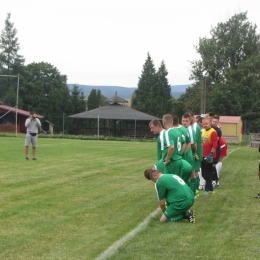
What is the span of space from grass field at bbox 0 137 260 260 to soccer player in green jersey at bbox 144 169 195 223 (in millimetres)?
153

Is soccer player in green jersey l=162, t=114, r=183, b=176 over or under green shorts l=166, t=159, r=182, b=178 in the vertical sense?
over

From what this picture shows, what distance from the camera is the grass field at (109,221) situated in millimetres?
6414

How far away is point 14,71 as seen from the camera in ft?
267

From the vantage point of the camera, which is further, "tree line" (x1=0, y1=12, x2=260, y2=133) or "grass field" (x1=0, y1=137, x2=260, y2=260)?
"tree line" (x1=0, y1=12, x2=260, y2=133)

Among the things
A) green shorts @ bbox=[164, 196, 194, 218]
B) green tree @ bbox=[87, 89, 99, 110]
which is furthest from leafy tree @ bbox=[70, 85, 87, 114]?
green shorts @ bbox=[164, 196, 194, 218]

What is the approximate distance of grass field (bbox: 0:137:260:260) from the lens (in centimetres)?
641

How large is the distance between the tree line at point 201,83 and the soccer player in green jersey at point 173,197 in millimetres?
48357

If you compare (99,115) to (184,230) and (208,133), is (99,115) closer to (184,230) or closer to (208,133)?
(208,133)

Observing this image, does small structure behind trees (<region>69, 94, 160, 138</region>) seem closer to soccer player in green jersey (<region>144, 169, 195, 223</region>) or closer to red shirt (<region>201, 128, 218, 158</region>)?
red shirt (<region>201, 128, 218, 158</region>)

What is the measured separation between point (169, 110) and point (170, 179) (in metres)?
71.3

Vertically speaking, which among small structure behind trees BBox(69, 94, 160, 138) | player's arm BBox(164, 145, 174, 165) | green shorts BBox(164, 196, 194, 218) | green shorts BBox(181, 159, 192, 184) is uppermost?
small structure behind trees BBox(69, 94, 160, 138)

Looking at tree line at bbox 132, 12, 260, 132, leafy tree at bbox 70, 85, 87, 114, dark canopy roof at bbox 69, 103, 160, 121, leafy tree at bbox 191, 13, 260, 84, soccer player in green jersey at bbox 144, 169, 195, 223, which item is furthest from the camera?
leafy tree at bbox 70, 85, 87, 114

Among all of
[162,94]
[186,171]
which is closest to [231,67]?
[162,94]

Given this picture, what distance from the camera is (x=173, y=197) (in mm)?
8398
